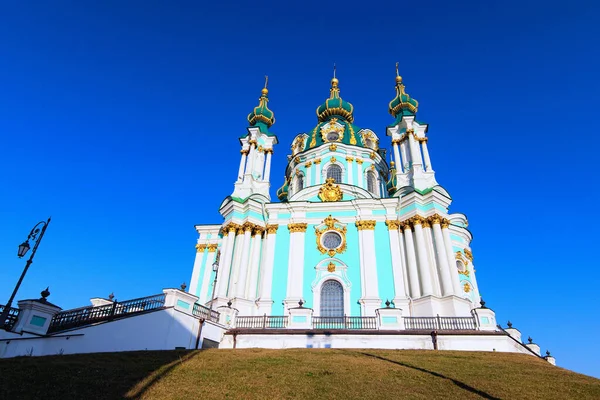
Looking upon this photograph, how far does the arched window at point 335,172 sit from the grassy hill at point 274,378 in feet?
65.2

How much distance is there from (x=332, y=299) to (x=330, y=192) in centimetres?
832

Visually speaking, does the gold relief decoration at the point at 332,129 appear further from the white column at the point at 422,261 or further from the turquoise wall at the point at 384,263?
the white column at the point at 422,261

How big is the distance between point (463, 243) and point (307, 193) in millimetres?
12914

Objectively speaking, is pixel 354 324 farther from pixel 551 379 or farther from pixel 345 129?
pixel 345 129

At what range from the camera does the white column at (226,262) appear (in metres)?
23.4

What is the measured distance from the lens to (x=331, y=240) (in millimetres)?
24875

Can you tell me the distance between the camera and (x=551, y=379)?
966 centimetres

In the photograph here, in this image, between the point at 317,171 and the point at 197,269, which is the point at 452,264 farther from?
the point at 197,269

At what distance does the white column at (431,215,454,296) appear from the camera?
828 inches

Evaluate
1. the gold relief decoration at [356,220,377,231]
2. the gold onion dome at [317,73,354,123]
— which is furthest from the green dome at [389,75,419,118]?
the gold relief decoration at [356,220,377,231]

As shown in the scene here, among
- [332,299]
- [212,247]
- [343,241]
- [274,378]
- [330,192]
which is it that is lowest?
[274,378]

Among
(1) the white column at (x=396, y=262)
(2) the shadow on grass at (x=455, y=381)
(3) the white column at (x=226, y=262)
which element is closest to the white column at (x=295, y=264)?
(3) the white column at (x=226, y=262)

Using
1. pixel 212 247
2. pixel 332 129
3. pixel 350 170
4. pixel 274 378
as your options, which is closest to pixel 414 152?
pixel 350 170

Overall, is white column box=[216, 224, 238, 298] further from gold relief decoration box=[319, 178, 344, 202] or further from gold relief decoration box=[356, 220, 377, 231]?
gold relief decoration box=[356, 220, 377, 231]
